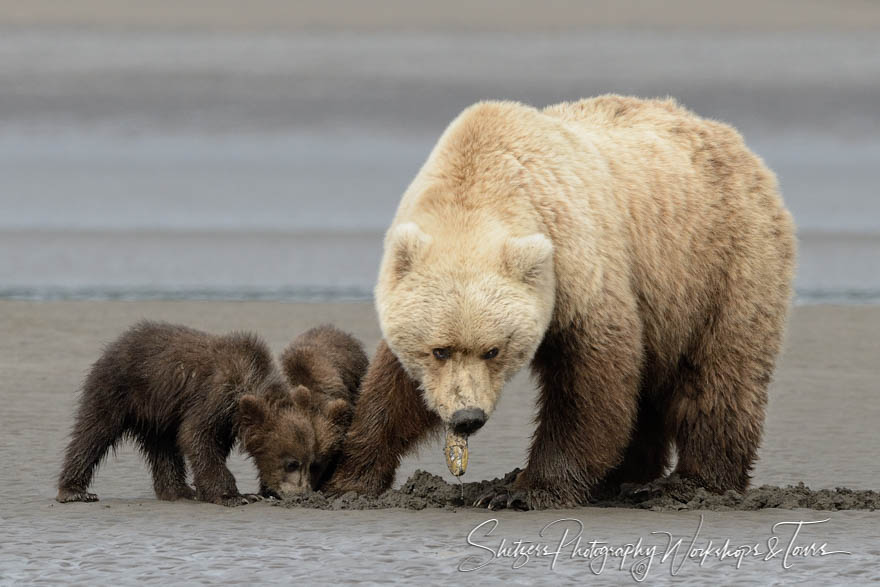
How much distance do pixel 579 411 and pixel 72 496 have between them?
2.30 meters

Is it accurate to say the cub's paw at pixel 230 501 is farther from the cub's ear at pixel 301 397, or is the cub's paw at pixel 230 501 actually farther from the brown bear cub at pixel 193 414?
the cub's ear at pixel 301 397

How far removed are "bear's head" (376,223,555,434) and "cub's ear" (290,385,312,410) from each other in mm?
711

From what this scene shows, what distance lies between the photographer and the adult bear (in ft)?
21.1

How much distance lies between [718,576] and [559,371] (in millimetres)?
1447

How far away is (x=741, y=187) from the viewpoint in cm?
786

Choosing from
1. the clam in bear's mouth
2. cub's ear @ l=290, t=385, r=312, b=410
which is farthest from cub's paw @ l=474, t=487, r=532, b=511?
cub's ear @ l=290, t=385, r=312, b=410

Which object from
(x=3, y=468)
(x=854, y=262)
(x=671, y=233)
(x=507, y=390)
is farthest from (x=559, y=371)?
(x=854, y=262)

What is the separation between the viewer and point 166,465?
7.38m

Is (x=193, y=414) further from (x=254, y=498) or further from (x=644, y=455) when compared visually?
(x=644, y=455)

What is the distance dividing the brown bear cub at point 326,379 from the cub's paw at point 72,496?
98 cm

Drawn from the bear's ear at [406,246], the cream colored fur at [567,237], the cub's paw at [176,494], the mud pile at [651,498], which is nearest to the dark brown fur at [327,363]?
the mud pile at [651,498]

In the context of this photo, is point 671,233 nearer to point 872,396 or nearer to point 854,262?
point 872,396

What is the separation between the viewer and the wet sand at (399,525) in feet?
19.2

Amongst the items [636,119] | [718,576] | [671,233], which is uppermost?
[636,119]
